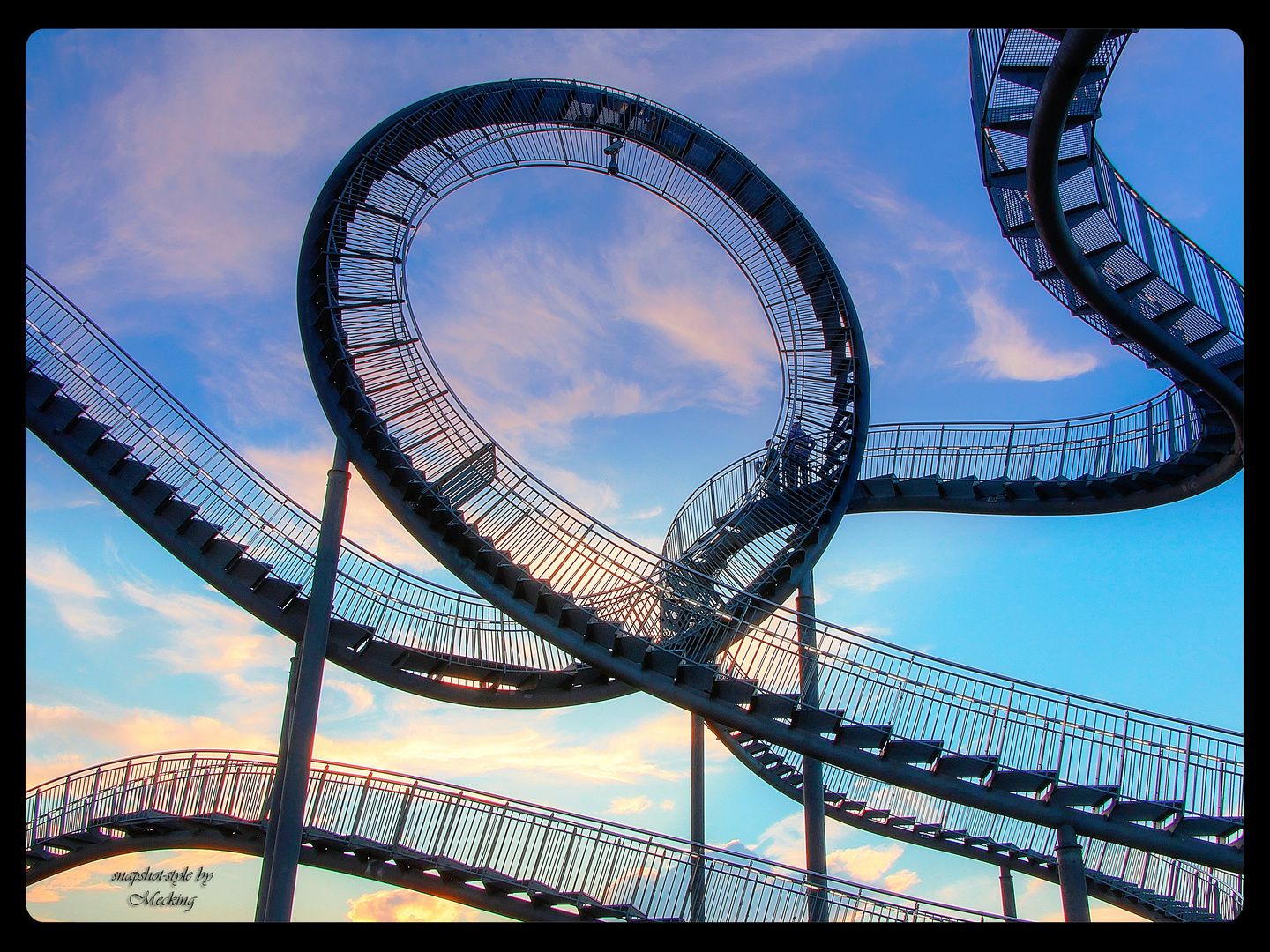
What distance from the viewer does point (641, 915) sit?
38.7 ft

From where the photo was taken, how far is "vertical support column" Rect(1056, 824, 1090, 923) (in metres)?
11.2

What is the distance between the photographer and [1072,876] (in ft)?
37.2

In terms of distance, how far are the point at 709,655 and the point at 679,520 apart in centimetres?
789

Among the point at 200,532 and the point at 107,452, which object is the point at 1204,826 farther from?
the point at 107,452

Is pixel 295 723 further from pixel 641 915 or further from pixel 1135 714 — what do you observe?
pixel 1135 714

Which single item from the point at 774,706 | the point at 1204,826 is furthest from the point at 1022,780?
the point at 774,706

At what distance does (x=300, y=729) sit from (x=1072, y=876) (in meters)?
9.85

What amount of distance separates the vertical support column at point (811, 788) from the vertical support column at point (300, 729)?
628 cm

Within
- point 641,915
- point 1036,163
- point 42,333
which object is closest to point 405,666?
point 641,915

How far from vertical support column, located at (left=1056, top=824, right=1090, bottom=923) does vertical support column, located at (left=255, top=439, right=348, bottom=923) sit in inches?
371

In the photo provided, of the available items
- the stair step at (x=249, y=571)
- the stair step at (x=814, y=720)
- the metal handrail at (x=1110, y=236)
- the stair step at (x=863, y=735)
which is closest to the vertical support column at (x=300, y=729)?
the stair step at (x=249, y=571)

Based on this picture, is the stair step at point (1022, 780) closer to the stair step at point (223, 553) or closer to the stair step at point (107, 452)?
the stair step at point (223, 553)

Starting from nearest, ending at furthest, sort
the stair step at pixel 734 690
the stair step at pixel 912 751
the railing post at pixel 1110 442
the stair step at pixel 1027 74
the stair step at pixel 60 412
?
the stair step at pixel 912 751 → the stair step at pixel 1027 74 → the stair step at pixel 734 690 → the stair step at pixel 60 412 → the railing post at pixel 1110 442

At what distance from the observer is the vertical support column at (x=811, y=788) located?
37.4 ft
